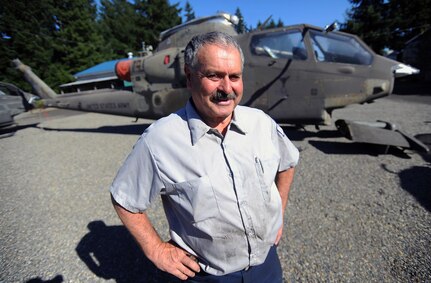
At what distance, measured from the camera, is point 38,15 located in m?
35.2

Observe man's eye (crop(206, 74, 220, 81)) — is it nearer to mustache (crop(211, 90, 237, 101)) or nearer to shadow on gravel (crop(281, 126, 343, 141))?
mustache (crop(211, 90, 237, 101))

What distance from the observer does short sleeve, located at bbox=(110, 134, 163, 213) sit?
1.27 metres

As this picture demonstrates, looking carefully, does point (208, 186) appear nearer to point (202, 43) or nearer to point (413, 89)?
point (202, 43)

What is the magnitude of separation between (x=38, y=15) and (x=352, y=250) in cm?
4843

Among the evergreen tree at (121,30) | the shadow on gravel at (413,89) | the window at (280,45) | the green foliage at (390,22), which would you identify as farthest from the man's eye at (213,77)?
the evergreen tree at (121,30)

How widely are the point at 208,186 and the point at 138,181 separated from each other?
39cm

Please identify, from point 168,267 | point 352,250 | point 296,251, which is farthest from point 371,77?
point 168,267

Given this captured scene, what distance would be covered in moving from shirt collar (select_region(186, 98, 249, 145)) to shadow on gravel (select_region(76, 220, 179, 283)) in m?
1.72

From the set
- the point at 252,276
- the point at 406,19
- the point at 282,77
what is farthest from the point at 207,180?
the point at 406,19

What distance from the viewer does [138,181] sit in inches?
50.0

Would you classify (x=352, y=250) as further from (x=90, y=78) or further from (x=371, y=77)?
(x=90, y=78)

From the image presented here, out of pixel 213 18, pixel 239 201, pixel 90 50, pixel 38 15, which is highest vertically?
pixel 38 15

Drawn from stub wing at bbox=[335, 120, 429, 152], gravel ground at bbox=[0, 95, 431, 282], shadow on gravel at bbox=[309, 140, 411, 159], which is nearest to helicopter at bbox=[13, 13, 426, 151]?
stub wing at bbox=[335, 120, 429, 152]

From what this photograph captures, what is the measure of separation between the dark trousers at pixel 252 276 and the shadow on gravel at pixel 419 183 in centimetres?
267
